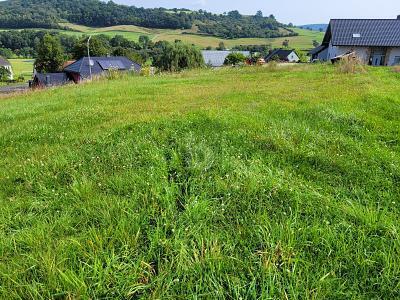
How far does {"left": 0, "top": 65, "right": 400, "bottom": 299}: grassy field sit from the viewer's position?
237cm

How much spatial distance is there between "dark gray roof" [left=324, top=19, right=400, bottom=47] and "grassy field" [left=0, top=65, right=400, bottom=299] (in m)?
31.2

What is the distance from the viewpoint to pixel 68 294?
2.20 metres

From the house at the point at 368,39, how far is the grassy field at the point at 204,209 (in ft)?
102

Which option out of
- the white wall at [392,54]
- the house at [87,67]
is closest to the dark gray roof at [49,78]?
the house at [87,67]

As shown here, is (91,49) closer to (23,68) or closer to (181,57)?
(181,57)

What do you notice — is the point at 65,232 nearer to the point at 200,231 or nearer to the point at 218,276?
the point at 200,231

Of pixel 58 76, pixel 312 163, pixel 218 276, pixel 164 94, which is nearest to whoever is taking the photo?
pixel 218 276

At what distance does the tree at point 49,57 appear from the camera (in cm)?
6203

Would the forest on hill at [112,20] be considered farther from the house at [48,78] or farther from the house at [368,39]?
the house at [368,39]

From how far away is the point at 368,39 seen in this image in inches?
1283

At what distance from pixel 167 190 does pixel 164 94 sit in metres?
6.98

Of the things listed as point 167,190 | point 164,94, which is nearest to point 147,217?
point 167,190

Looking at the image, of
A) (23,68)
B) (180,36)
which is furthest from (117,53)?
(180,36)

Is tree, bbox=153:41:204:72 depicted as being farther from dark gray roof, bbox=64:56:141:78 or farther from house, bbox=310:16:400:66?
house, bbox=310:16:400:66
